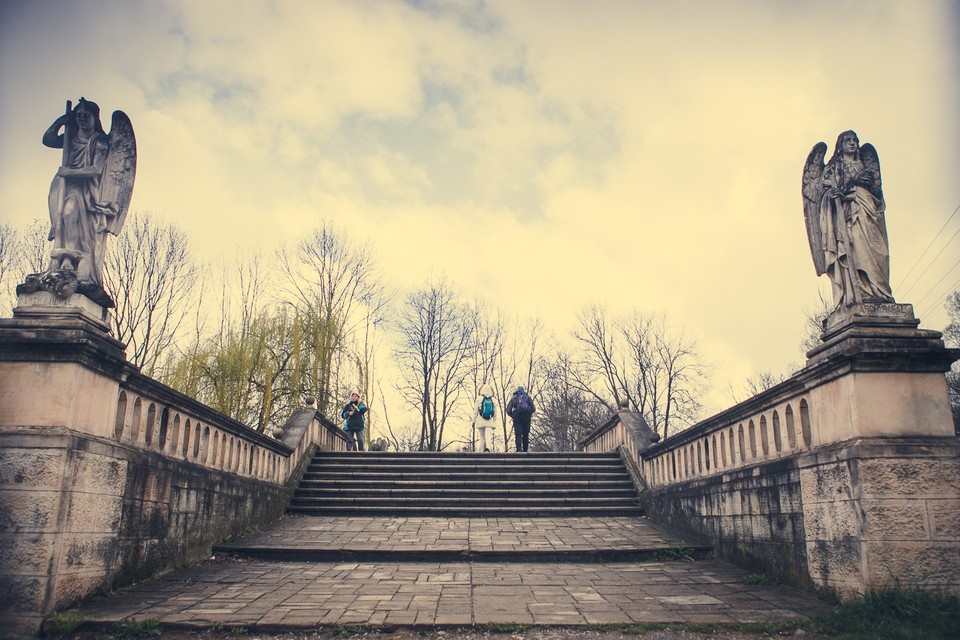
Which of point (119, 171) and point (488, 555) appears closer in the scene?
point (119, 171)

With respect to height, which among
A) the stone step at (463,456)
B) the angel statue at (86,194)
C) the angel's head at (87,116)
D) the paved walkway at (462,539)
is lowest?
the paved walkway at (462,539)

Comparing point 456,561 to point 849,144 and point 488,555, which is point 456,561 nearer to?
point 488,555

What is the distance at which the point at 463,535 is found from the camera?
9336 millimetres

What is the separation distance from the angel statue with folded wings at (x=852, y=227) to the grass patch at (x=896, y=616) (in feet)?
8.14

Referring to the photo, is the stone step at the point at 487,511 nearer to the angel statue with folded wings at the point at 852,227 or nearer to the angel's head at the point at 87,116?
the angel statue with folded wings at the point at 852,227

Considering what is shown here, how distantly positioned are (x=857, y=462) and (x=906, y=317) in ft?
4.79

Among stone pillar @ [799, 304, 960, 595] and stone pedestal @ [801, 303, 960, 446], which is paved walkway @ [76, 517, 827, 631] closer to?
stone pillar @ [799, 304, 960, 595]

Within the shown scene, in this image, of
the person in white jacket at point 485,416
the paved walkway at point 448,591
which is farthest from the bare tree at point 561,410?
the paved walkway at point 448,591

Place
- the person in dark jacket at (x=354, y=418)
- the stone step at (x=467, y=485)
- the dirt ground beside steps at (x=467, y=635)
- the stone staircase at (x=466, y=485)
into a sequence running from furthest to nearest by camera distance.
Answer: the person in dark jacket at (x=354, y=418) → the stone step at (x=467, y=485) → the stone staircase at (x=466, y=485) → the dirt ground beside steps at (x=467, y=635)

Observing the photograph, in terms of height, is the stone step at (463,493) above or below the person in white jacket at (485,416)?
below

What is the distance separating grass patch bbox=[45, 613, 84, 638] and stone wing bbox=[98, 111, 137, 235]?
347 cm

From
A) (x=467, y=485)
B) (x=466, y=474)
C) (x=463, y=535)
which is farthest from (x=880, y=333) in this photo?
(x=466, y=474)

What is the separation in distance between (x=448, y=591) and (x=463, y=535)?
314cm

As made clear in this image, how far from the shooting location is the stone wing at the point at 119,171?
6324mm
